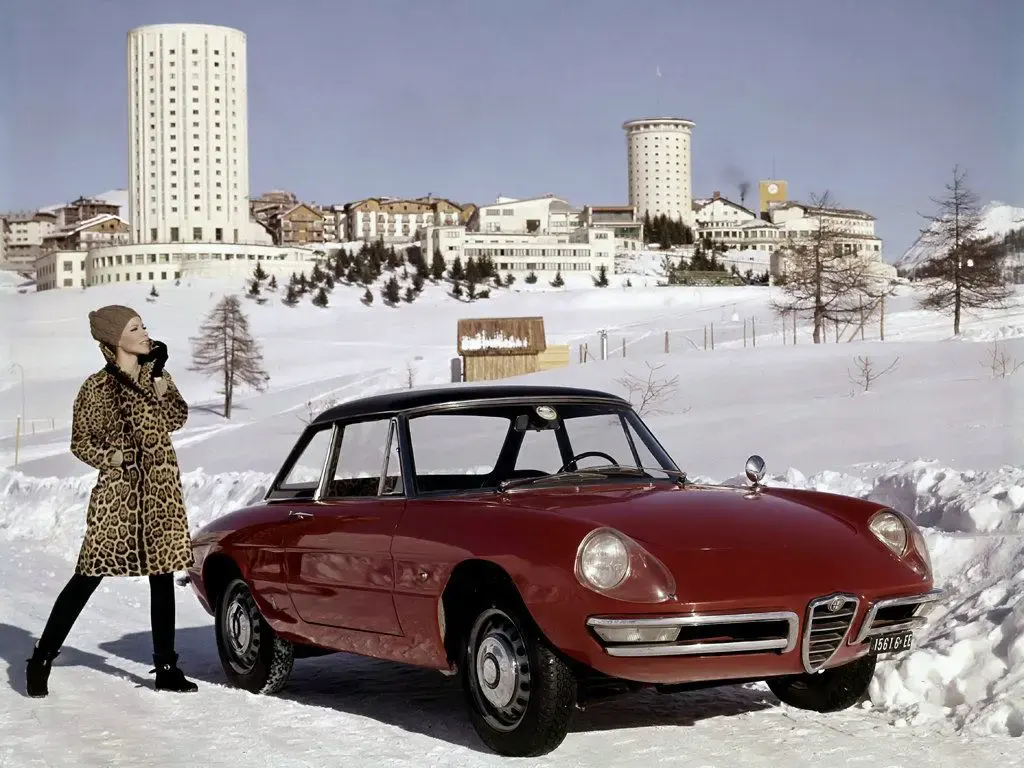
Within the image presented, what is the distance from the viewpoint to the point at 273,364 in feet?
299

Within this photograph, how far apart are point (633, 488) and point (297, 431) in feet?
105

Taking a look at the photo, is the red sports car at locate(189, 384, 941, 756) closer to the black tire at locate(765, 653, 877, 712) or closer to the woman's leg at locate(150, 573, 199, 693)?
the black tire at locate(765, 653, 877, 712)

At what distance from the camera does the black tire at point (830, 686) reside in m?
6.19

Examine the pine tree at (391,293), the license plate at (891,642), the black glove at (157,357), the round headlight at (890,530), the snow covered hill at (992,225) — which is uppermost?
the snow covered hill at (992,225)

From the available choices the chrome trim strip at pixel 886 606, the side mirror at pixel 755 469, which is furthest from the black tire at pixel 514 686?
the side mirror at pixel 755 469

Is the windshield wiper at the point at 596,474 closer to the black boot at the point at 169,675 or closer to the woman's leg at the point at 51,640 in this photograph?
the black boot at the point at 169,675

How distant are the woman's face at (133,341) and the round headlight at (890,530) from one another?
3.78 m

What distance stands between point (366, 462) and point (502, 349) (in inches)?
1822

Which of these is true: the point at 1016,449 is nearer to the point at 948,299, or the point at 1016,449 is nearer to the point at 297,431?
the point at 297,431

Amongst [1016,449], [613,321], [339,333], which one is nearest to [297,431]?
[1016,449]

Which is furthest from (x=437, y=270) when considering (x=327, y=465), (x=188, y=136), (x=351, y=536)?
(x=351, y=536)

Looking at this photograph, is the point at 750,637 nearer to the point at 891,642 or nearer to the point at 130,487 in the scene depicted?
the point at 891,642

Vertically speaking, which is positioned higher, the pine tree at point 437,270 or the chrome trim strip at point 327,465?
the pine tree at point 437,270

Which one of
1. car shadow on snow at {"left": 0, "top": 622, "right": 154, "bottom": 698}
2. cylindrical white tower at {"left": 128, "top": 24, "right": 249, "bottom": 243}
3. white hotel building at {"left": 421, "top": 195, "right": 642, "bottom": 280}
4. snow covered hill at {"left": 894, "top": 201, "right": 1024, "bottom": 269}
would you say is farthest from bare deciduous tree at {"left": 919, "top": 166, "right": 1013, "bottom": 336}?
cylindrical white tower at {"left": 128, "top": 24, "right": 249, "bottom": 243}
